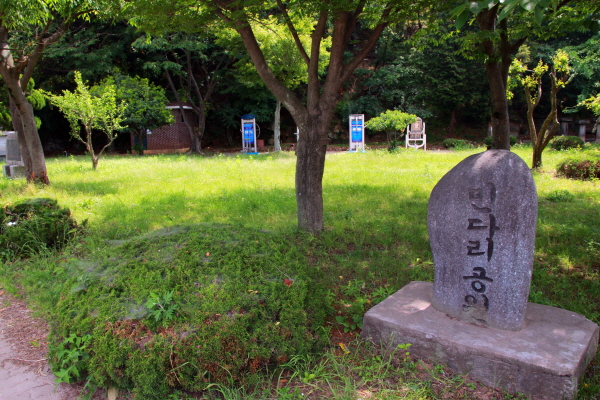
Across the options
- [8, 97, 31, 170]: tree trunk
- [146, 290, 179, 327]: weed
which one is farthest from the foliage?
[8, 97, 31, 170]: tree trunk

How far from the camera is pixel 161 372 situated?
2611mm

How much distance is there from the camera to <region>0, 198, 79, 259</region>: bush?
5.31 m

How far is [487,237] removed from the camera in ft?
10.2

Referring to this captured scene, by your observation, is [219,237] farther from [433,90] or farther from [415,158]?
[433,90]

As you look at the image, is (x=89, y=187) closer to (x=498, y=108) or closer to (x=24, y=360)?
(x=24, y=360)

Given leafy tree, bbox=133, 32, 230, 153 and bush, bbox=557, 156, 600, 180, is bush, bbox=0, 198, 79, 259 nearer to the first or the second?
bush, bbox=557, 156, 600, 180

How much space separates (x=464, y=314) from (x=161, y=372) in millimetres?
2169

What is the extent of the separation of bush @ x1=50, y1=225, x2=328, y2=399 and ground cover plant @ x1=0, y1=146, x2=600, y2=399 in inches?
Answer: 0.7

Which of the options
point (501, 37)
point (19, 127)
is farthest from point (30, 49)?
point (501, 37)

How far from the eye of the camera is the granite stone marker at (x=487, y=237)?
9.91 ft

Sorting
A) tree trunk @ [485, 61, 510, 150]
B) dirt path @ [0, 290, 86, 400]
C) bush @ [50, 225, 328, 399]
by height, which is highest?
tree trunk @ [485, 61, 510, 150]

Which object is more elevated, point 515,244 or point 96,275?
point 515,244

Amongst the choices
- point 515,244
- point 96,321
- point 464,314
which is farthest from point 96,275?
point 515,244

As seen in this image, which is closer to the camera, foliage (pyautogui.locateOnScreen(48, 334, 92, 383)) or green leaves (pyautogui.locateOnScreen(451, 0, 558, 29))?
green leaves (pyautogui.locateOnScreen(451, 0, 558, 29))
